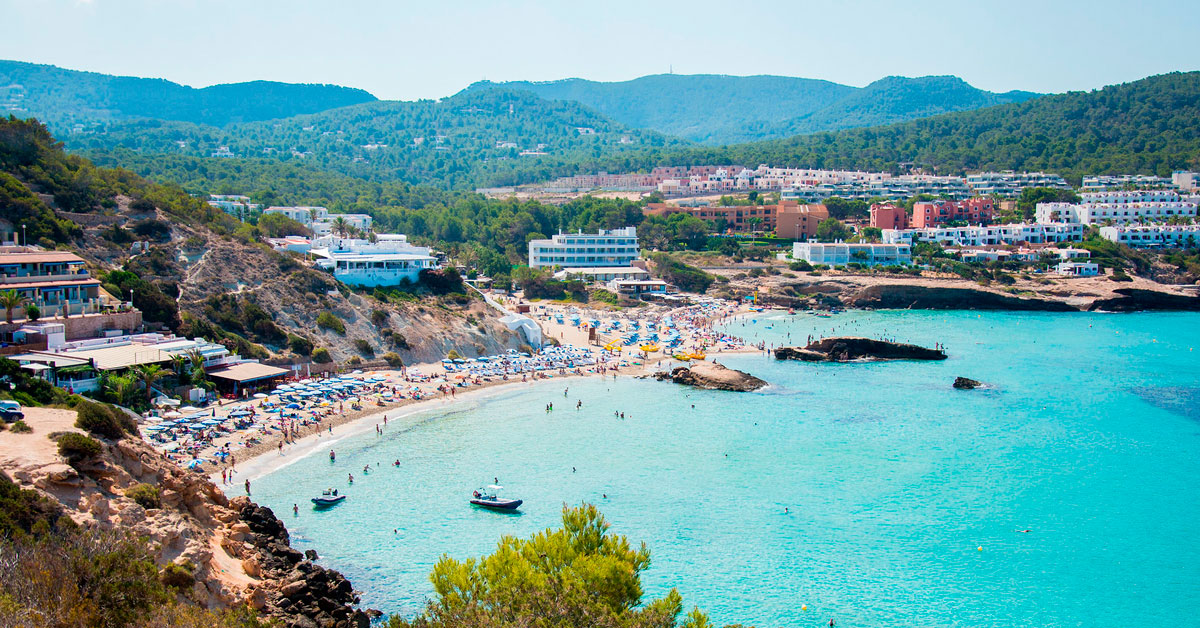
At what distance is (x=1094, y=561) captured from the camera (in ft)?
74.4

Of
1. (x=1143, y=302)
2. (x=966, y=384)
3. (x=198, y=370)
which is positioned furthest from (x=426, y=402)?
(x=1143, y=302)

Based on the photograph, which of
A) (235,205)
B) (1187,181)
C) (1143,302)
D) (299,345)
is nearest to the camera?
(299,345)

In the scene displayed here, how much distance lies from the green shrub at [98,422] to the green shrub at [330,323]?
Result: 21.6 meters

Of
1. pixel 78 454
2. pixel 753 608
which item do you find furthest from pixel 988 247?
pixel 78 454

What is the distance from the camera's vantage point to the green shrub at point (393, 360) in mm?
41603

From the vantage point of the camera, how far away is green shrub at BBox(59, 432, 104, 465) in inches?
680

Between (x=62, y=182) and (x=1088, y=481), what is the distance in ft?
148

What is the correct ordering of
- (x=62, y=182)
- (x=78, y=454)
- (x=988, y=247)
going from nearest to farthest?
(x=78, y=454)
(x=62, y=182)
(x=988, y=247)

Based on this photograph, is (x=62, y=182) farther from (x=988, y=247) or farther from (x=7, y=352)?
(x=988, y=247)

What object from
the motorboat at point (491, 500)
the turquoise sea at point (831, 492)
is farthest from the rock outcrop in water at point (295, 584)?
the motorboat at point (491, 500)

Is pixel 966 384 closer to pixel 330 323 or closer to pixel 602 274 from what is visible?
pixel 330 323

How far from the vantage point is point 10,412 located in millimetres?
19906

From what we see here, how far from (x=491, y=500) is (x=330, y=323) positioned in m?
18.8

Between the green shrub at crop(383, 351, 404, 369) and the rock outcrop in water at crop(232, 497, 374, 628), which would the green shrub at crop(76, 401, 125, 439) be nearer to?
the rock outcrop in water at crop(232, 497, 374, 628)
